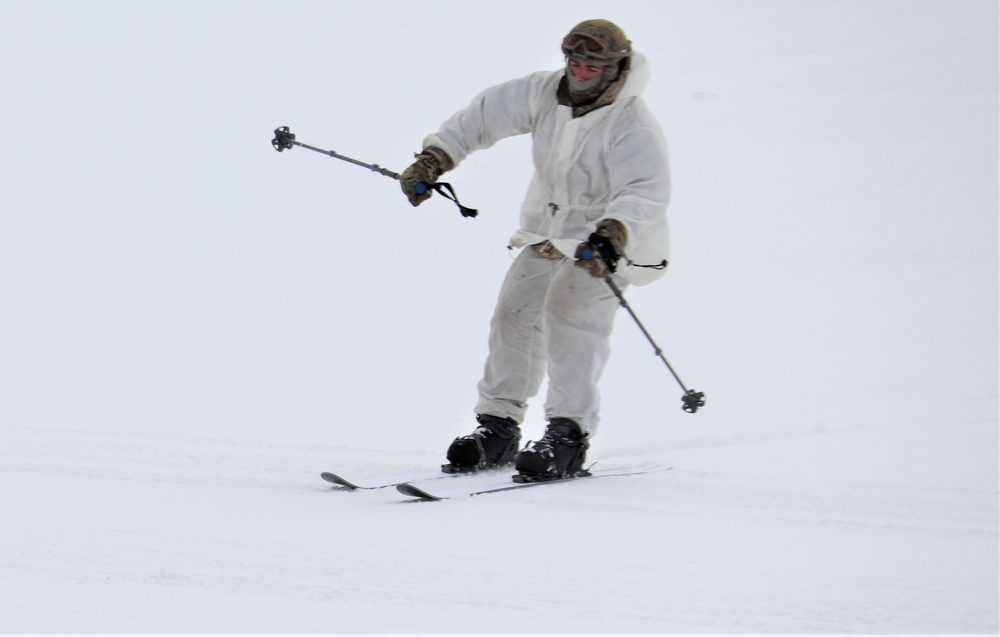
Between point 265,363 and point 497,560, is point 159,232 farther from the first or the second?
point 497,560

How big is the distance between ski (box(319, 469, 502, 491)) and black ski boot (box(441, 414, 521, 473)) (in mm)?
20

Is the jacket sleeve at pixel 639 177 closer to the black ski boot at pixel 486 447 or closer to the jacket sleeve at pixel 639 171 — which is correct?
the jacket sleeve at pixel 639 171

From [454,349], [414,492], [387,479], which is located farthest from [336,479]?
[454,349]

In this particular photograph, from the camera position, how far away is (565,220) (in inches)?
162

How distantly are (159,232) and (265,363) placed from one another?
2682 mm

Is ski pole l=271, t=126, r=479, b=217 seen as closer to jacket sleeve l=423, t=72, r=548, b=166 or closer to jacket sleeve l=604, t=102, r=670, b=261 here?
jacket sleeve l=423, t=72, r=548, b=166

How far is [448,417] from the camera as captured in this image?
4.99m

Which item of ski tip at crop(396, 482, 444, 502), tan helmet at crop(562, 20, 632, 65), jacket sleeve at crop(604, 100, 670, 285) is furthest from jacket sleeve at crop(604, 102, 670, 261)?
ski tip at crop(396, 482, 444, 502)

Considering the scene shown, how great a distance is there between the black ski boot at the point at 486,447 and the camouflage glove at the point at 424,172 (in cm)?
80

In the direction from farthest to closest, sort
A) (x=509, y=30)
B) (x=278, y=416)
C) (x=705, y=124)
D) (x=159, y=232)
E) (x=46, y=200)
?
1. (x=509, y=30)
2. (x=705, y=124)
3. (x=46, y=200)
4. (x=159, y=232)
5. (x=278, y=416)

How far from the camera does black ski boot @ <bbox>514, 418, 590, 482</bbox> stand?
393 cm

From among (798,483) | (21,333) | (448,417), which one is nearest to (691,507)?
(798,483)

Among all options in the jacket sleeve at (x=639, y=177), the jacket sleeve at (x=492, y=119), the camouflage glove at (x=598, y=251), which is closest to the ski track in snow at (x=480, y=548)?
the camouflage glove at (x=598, y=251)

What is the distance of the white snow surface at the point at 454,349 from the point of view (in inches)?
109
